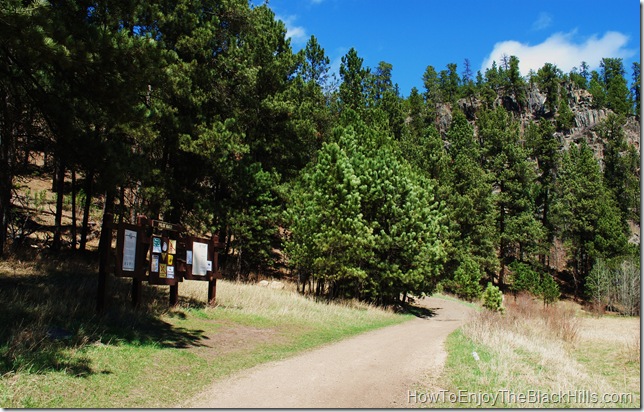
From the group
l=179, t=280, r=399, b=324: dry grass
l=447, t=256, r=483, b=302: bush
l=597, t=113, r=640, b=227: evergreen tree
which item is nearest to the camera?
l=179, t=280, r=399, b=324: dry grass

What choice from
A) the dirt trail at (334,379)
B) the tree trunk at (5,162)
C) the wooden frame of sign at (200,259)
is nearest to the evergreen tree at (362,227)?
the wooden frame of sign at (200,259)

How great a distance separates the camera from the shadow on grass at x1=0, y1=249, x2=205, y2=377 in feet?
20.7

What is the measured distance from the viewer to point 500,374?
25.9 ft

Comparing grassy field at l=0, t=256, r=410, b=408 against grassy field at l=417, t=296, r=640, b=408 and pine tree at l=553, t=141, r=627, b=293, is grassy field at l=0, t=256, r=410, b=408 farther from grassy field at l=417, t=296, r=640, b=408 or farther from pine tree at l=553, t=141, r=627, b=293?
pine tree at l=553, t=141, r=627, b=293

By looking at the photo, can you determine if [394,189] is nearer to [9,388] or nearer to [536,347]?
[536,347]

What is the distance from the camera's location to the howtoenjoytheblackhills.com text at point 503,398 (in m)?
6.44

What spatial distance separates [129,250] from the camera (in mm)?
10398

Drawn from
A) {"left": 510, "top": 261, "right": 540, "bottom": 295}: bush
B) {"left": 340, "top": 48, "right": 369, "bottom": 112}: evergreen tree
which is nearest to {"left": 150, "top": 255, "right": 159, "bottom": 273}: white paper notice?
{"left": 340, "top": 48, "right": 369, "bottom": 112}: evergreen tree

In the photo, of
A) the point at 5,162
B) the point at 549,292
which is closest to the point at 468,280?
the point at 549,292

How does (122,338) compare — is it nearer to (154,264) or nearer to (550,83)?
(154,264)

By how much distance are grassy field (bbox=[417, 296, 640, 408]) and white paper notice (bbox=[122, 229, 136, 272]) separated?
22.9 ft

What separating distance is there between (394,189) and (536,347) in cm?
1161

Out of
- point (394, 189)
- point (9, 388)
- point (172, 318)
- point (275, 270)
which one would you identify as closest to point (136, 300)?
point (172, 318)

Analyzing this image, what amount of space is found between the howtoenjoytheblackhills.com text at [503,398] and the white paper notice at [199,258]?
328 inches
